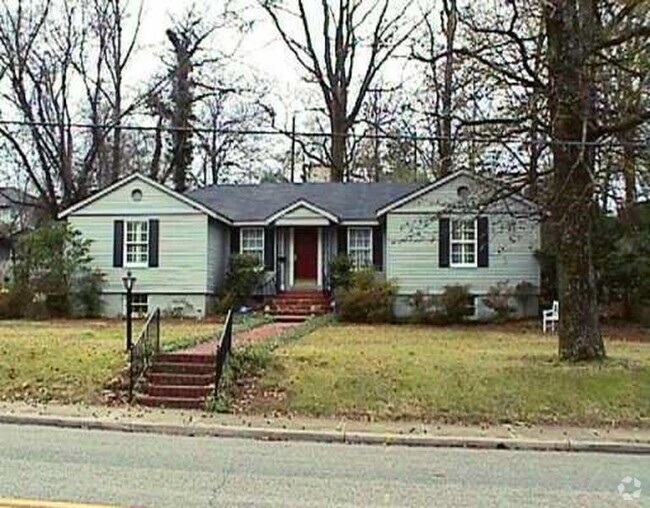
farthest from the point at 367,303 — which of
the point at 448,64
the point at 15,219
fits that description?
the point at 15,219

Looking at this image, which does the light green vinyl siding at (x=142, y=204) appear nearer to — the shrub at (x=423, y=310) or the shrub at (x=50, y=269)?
the shrub at (x=50, y=269)

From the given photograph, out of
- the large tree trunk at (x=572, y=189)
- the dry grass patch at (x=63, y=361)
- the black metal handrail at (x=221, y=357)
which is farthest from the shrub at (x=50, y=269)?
the large tree trunk at (x=572, y=189)

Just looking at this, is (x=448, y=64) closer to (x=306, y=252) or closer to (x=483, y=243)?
(x=483, y=243)

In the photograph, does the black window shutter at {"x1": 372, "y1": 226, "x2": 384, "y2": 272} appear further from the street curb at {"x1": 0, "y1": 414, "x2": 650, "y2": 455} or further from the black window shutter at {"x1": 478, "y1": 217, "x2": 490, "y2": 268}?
the street curb at {"x1": 0, "y1": 414, "x2": 650, "y2": 455}

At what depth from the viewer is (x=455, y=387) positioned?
1361cm

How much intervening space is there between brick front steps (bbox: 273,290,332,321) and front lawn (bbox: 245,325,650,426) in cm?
Answer: 1030

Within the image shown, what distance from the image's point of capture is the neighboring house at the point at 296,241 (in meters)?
28.0

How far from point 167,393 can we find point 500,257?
16674 mm

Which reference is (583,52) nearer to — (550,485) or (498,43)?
(498,43)

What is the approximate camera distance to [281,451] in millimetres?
10211

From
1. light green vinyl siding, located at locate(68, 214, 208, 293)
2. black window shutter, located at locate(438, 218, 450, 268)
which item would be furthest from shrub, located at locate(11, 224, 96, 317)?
black window shutter, located at locate(438, 218, 450, 268)

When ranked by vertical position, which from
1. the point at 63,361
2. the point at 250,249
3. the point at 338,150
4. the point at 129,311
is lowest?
the point at 63,361

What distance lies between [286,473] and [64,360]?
817 cm

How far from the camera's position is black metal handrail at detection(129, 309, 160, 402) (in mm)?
13828
